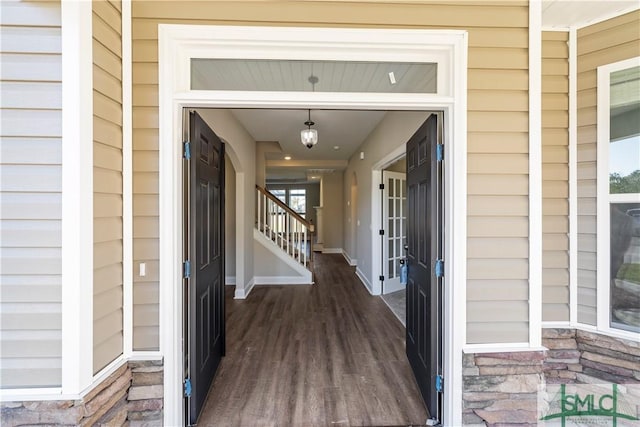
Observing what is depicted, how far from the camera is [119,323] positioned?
5.28 ft

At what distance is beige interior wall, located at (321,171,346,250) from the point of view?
9.50m

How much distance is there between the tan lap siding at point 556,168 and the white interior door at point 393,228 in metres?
2.86

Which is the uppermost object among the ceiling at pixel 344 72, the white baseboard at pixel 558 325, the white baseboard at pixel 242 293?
the ceiling at pixel 344 72

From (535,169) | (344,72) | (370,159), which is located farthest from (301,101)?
(370,159)

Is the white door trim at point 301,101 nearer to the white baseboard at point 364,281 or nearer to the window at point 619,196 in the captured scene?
the window at point 619,196

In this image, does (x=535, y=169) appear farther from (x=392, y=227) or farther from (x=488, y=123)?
(x=392, y=227)

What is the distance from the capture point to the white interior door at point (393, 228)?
5055 mm

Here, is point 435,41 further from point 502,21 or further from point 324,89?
point 324,89

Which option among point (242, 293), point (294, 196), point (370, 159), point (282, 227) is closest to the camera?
point (242, 293)

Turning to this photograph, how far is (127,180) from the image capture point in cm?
165

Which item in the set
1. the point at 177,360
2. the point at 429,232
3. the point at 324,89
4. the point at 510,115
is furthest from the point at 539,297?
the point at 177,360

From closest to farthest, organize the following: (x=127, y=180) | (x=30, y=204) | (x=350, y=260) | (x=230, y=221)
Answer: (x=30, y=204) → (x=127, y=180) → (x=230, y=221) → (x=350, y=260)

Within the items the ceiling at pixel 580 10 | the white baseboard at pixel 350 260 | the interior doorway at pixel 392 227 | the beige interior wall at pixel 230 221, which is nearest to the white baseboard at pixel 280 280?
the beige interior wall at pixel 230 221
